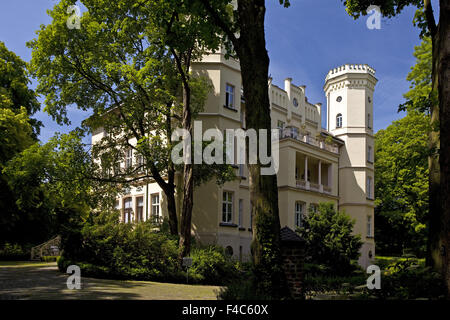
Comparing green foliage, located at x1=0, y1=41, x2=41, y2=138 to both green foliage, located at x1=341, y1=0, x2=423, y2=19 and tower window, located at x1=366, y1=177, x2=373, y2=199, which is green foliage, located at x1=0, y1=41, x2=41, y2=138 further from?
tower window, located at x1=366, y1=177, x2=373, y2=199

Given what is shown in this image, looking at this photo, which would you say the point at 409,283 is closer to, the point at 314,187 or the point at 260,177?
the point at 260,177

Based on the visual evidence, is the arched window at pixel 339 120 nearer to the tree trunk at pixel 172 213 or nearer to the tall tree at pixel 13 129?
the tree trunk at pixel 172 213

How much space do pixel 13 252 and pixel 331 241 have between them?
62.6 ft

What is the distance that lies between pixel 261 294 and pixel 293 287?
209 cm

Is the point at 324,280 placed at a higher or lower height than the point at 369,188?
lower

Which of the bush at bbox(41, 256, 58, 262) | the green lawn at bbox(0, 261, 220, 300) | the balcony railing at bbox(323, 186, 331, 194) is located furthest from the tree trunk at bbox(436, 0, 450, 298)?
the balcony railing at bbox(323, 186, 331, 194)

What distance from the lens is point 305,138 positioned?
33750mm

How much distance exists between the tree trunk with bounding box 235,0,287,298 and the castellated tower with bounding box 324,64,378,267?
29412 mm

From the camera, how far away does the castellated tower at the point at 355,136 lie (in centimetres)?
3753

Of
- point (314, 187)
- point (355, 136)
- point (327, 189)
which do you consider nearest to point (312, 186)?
point (314, 187)

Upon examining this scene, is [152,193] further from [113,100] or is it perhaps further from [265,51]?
[265,51]

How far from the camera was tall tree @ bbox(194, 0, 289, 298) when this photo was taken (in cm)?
928
